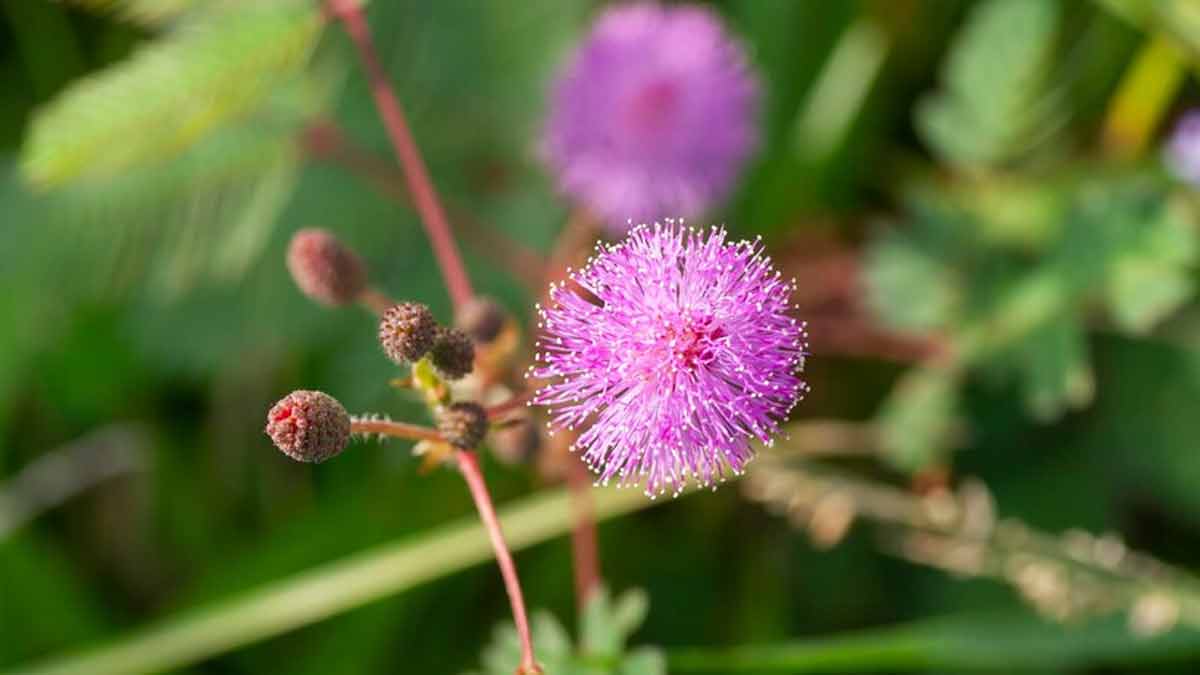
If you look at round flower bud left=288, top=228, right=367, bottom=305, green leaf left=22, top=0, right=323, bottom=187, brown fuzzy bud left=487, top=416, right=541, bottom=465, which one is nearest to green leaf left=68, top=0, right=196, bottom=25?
green leaf left=22, top=0, right=323, bottom=187

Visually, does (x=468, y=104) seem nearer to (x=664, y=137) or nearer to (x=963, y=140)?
(x=664, y=137)

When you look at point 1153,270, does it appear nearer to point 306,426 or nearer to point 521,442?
point 521,442

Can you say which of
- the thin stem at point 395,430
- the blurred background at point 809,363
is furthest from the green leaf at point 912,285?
the thin stem at point 395,430

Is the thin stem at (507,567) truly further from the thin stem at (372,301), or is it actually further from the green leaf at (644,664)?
the thin stem at (372,301)

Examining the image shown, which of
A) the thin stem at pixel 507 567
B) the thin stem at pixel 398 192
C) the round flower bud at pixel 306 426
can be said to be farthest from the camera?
the thin stem at pixel 398 192

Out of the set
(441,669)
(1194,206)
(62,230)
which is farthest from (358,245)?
(1194,206)

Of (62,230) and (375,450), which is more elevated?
(62,230)
